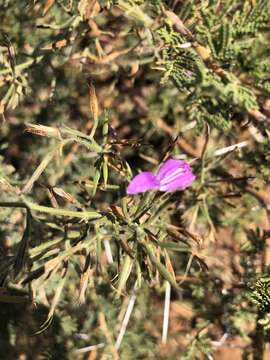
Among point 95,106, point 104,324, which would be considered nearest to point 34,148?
point 104,324

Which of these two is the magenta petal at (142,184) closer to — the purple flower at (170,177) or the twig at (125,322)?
the purple flower at (170,177)

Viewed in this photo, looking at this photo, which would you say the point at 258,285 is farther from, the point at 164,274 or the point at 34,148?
the point at 34,148

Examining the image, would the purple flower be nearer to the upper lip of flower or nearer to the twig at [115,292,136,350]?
the upper lip of flower

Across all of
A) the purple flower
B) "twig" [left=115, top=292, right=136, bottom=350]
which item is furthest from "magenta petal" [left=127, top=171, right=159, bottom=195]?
"twig" [left=115, top=292, right=136, bottom=350]

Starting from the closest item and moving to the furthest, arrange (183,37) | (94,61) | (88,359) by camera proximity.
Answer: (183,37), (94,61), (88,359)

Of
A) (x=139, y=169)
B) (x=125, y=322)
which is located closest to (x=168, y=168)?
(x=139, y=169)

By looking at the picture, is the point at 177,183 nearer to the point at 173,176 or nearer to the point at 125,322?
the point at 173,176
